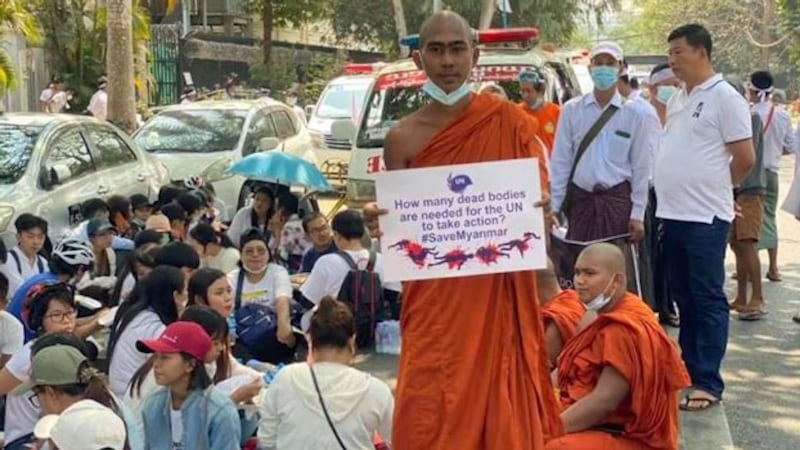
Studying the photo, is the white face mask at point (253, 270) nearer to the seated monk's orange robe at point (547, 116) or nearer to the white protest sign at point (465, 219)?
the seated monk's orange robe at point (547, 116)

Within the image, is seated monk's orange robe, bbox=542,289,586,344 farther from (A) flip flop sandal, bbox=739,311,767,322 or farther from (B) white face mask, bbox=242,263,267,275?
(A) flip flop sandal, bbox=739,311,767,322

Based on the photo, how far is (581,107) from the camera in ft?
21.7

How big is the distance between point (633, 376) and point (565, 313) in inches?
30.4

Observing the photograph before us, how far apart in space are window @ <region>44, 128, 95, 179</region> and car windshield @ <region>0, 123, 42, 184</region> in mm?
174

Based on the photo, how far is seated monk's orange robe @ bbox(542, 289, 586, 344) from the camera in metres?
5.15

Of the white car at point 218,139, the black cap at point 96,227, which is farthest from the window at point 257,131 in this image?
the black cap at point 96,227

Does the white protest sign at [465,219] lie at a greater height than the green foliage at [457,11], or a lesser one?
lesser

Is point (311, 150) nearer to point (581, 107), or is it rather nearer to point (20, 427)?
point (581, 107)

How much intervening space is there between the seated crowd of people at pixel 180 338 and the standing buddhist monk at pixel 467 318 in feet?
1.96

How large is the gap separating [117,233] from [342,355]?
4359 mm

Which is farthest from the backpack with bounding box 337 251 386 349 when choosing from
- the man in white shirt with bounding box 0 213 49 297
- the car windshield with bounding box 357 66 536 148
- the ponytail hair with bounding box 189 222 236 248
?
the car windshield with bounding box 357 66 536 148

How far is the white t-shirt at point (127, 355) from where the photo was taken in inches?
212

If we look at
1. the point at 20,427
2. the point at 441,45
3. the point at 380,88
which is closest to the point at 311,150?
the point at 380,88

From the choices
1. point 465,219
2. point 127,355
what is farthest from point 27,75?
point 465,219
